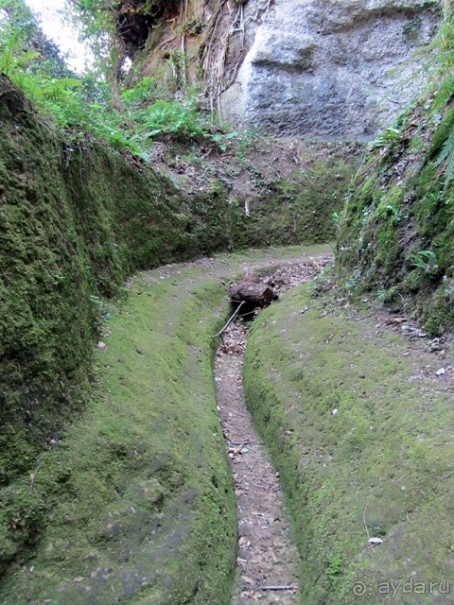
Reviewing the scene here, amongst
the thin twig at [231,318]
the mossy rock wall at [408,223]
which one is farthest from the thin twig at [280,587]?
the thin twig at [231,318]

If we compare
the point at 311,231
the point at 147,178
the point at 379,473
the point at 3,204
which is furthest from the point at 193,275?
the point at 379,473

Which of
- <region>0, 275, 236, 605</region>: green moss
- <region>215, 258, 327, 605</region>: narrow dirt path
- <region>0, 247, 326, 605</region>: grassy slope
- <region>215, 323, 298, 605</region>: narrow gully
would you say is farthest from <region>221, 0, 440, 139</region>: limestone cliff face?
<region>0, 275, 236, 605</region>: green moss

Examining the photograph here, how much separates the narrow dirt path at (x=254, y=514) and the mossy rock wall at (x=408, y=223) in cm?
268

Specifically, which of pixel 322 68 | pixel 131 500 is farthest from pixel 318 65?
pixel 131 500

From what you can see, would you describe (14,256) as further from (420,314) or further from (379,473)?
(420,314)

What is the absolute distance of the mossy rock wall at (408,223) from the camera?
5.47m

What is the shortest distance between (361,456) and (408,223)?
139 inches

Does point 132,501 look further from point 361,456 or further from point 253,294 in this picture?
point 253,294

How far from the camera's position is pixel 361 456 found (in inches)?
175

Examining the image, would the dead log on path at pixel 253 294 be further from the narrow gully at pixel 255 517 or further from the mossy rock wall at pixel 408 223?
the narrow gully at pixel 255 517

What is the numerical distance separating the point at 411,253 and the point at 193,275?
5639 millimetres

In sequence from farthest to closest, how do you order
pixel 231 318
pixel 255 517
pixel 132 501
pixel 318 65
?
pixel 318 65 → pixel 231 318 → pixel 255 517 → pixel 132 501

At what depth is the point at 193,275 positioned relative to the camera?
10.6 metres

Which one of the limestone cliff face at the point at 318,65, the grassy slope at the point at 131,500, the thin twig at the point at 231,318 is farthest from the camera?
the limestone cliff face at the point at 318,65
